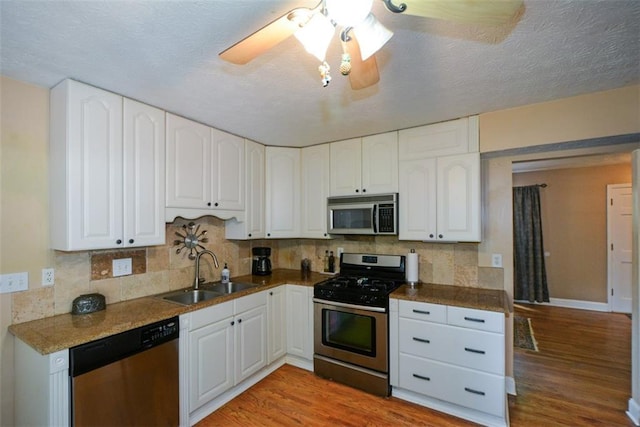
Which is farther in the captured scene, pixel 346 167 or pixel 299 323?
pixel 346 167

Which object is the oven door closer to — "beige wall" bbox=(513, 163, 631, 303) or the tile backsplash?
the tile backsplash

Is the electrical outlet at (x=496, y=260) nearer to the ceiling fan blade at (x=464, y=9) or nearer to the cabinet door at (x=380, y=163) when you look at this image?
the cabinet door at (x=380, y=163)

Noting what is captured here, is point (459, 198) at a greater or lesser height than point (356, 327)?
greater

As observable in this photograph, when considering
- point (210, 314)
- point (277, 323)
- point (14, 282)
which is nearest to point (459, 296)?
point (277, 323)

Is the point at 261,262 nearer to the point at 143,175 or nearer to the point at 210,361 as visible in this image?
the point at 210,361

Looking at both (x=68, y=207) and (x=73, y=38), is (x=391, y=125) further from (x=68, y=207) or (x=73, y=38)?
(x=68, y=207)

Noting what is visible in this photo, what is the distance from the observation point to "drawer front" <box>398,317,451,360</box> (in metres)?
2.21

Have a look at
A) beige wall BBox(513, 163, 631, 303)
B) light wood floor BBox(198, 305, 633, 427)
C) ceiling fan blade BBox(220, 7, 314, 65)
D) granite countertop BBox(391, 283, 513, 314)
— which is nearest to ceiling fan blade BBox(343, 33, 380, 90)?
ceiling fan blade BBox(220, 7, 314, 65)

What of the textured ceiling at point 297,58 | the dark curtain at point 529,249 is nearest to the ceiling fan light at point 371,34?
the textured ceiling at point 297,58

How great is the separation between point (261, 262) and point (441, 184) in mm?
2031

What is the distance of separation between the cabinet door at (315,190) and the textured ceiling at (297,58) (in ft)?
2.99

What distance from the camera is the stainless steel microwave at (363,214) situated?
269cm

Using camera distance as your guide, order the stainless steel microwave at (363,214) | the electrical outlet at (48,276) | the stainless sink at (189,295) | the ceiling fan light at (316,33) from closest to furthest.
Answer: the ceiling fan light at (316,33), the electrical outlet at (48,276), the stainless sink at (189,295), the stainless steel microwave at (363,214)

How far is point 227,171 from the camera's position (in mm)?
2705
